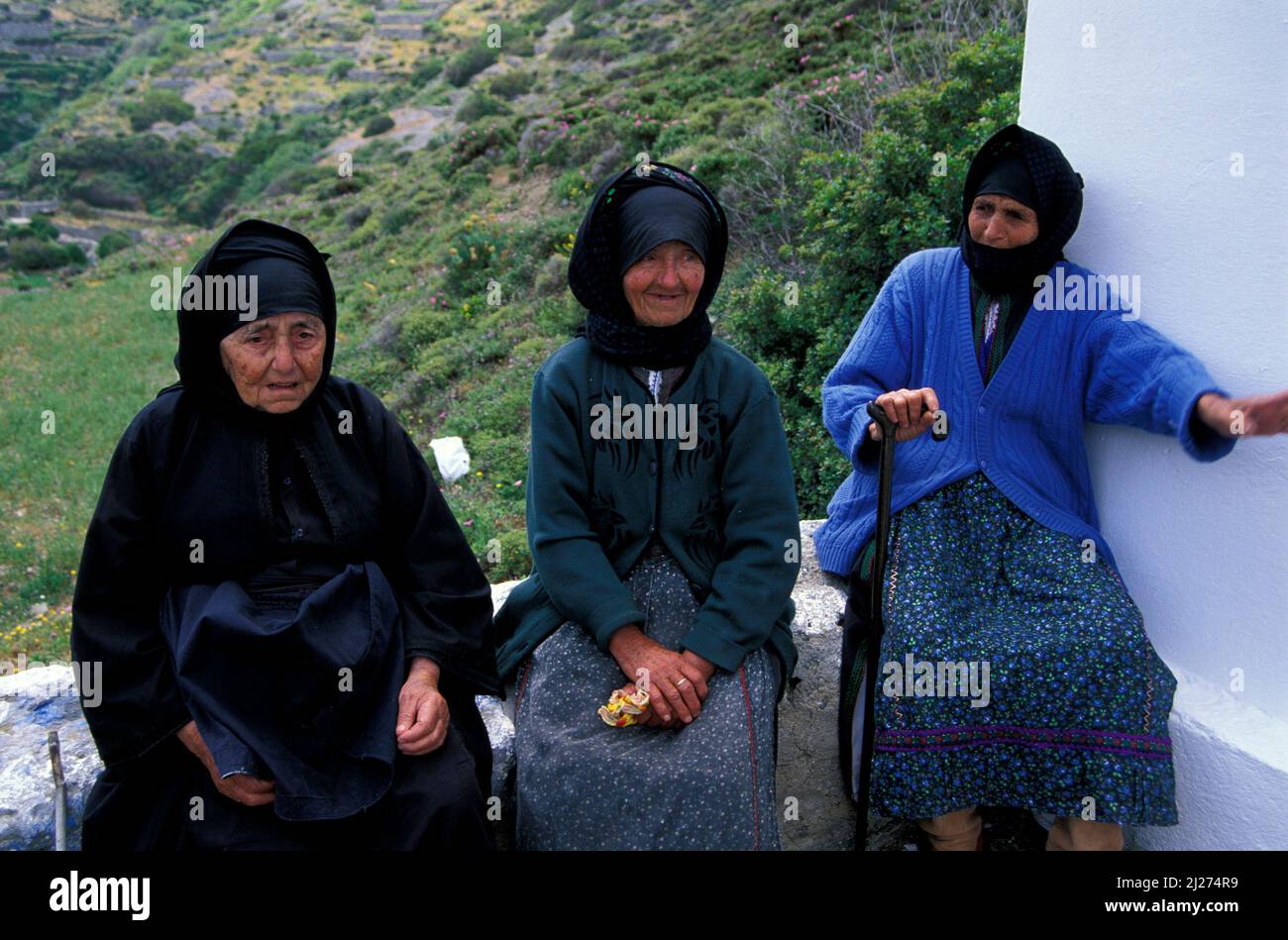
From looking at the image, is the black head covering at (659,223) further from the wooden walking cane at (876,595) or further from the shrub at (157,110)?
the shrub at (157,110)

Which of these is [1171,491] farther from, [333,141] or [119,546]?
[333,141]

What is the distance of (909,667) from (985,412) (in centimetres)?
71

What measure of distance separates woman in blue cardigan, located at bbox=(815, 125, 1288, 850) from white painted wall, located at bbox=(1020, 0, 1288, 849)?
102 mm

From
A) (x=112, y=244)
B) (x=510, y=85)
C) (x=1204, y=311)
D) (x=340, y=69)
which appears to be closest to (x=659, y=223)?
(x=1204, y=311)

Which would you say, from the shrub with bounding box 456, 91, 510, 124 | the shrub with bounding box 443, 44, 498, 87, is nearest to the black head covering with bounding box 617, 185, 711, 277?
the shrub with bounding box 456, 91, 510, 124

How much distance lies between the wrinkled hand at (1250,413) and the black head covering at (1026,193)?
1.87ft

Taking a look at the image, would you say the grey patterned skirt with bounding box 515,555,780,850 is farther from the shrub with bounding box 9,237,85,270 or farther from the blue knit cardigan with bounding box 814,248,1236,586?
the shrub with bounding box 9,237,85,270

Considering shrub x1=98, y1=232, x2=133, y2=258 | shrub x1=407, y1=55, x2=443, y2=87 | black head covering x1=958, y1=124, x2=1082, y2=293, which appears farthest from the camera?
shrub x1=407, y1=55, x2=443, y2=87

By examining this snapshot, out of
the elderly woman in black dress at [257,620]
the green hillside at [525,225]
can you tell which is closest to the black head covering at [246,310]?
the elderly woman in black dress at [257,620]

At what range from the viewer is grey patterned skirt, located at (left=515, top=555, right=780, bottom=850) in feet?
6.97

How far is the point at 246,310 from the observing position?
2109 mm

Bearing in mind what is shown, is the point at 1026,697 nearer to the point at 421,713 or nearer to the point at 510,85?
the point at 421,713

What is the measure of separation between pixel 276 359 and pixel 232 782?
34.0 inches

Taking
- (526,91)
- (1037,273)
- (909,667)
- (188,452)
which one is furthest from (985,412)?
(526,91)
